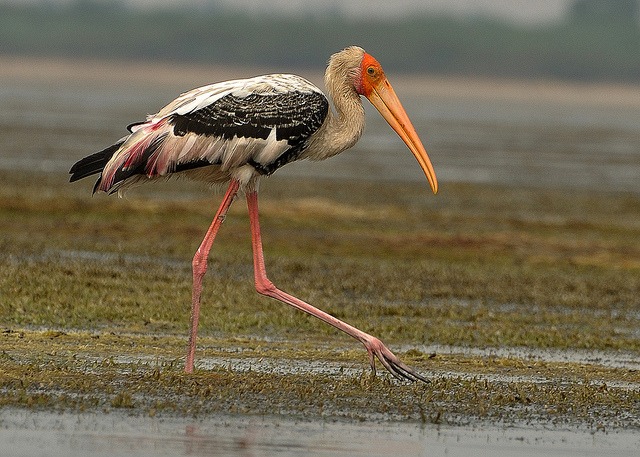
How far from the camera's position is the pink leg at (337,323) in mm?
9703

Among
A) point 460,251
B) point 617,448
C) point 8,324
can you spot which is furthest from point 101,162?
point 460,251

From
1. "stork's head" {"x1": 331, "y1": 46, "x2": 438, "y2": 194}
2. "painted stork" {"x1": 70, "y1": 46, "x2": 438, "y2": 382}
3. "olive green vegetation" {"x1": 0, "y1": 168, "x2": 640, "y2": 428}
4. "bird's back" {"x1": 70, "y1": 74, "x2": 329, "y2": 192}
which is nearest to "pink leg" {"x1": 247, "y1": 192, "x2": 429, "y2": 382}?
"painted stork" {"x1": 70, "y1": 46, "x2": 438, "y2": 382}

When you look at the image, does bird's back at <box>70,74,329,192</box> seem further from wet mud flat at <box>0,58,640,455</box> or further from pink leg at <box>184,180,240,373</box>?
wet mud flat at <box>0,58,640,455</box>

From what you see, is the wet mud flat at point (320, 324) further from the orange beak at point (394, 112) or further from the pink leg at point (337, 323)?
the orange beak at point (394, 112)

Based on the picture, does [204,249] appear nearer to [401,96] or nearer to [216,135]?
[216,135]

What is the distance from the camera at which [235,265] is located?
16.1 metres

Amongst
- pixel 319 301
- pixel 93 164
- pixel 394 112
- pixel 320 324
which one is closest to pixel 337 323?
pixel 394 112

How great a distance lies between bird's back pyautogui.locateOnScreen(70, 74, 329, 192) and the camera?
993 cm

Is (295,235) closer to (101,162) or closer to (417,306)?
(417,306)

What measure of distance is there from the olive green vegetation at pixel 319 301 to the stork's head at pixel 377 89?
1457 millimetres

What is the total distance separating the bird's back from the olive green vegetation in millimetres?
1292

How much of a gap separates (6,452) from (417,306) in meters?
7.16

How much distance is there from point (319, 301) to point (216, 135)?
4043 millimetres

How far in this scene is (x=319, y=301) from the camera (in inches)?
540
